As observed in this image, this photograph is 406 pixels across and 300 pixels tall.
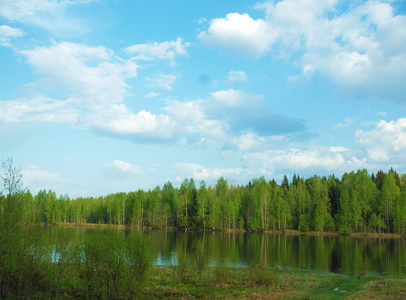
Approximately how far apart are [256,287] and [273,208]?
308 feet

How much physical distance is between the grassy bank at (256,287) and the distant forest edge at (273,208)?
81.5 metres

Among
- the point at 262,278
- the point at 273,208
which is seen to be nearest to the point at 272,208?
the point at 273,208

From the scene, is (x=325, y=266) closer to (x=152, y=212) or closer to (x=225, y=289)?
(x=225, y=289)

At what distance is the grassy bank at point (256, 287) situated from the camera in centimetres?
2181

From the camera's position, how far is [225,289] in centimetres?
2456

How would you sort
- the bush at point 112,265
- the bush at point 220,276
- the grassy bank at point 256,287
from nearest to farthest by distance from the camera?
the bush at point 112,265 < the grassy bank at point 256,287 < the bush at point 220,276

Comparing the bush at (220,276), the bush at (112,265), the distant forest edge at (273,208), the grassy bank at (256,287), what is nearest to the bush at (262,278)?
the grassy bank at (256,287)

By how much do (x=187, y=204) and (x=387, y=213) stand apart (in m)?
69.1

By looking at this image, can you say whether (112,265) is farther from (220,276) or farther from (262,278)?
(262,278)

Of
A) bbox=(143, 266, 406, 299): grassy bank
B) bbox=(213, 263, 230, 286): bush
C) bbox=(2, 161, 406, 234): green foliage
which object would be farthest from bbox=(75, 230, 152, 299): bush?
bbox=(2, 161, 406, 234): green foliage

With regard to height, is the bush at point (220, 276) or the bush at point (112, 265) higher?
the bush at point (112, 265)

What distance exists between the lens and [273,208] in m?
116

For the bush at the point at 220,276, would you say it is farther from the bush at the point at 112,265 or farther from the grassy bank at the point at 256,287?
the bush at the point at 112,265

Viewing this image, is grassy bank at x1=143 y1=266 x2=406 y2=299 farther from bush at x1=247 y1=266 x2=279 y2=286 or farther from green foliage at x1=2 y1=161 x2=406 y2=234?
green foliage at x1=2 y1=161 x2=406 y2=234
